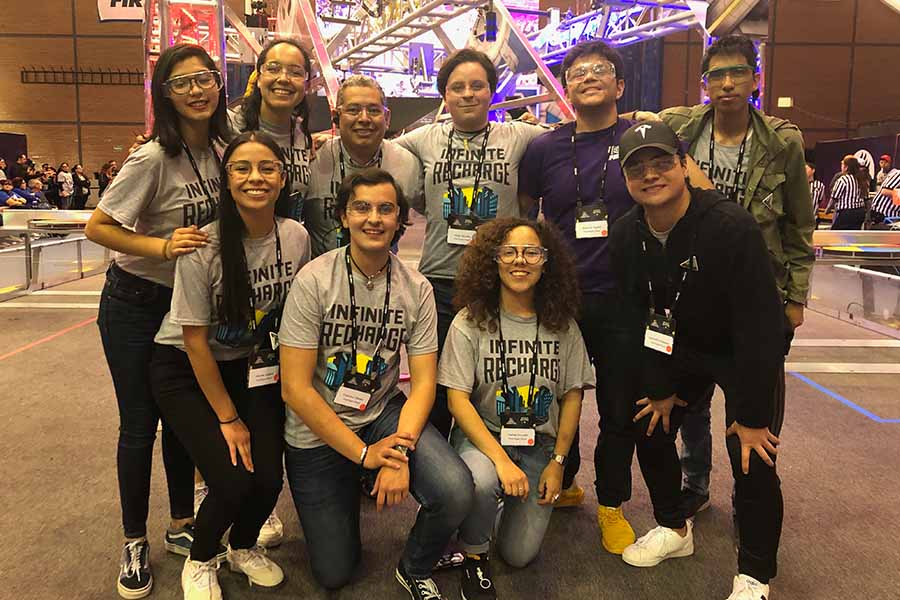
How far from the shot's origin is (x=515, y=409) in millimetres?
2162

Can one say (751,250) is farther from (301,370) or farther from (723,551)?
(301,370)

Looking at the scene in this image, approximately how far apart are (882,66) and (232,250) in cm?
1918

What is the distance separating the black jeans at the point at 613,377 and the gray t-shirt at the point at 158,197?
1298 mm

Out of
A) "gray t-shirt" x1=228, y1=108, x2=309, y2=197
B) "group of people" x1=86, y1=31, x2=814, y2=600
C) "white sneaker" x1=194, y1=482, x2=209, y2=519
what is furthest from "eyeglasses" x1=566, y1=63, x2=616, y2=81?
"white sneaker" x1=194, y1=482, x2=209, y2=519

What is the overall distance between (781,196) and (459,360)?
118cm

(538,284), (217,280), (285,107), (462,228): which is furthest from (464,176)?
(217,280)

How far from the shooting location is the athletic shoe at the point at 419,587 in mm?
1953

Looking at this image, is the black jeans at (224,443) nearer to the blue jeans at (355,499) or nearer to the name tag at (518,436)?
the blue jeans at (355,499)

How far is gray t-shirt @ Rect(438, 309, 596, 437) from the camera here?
7.05 feet

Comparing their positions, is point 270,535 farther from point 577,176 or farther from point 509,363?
point 577,176

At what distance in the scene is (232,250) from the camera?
1904 mm

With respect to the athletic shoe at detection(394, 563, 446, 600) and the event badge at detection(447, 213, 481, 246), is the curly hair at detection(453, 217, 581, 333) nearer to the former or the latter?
the event badge at detection(447, 213, 481, 246)

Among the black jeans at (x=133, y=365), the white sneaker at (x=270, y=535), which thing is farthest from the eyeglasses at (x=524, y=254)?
the white sneaker at (x=270, y=535)

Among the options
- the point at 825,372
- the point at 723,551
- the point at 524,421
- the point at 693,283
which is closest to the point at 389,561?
the point at 524,421
